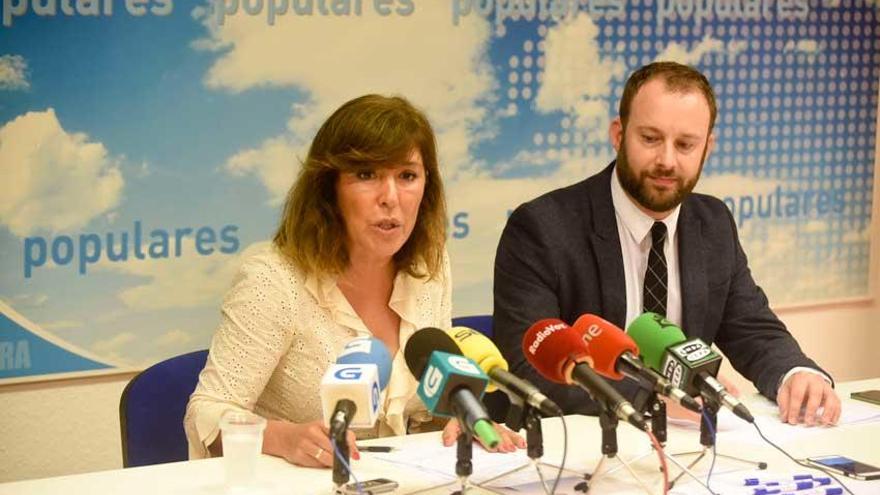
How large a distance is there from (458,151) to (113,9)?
1.35 meters

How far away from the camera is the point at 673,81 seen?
11.7 feet

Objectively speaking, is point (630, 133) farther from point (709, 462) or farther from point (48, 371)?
point (48, 371)

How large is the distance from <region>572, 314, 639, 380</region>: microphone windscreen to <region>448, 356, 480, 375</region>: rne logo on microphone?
0.33 meters

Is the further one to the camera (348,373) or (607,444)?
(607,444)

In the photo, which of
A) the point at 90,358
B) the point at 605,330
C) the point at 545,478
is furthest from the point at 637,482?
the point at 90,358

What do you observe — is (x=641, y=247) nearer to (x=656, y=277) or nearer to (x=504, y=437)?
(x=656, y=277)

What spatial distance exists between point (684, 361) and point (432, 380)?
565 mm

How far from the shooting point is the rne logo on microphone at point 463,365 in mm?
2051

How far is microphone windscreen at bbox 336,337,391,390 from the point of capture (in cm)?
221

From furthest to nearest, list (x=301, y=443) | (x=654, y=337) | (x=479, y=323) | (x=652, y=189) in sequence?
(x=479, y=323) → (x=652, y=189) → (x=301, y=443) → (x=654, y=337)

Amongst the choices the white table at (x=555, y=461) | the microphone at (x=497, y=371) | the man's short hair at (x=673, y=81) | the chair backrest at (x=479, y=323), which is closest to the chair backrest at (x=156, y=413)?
the white table at (x=555, y=461)

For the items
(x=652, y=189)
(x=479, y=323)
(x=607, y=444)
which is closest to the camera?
(x=607, y=444)

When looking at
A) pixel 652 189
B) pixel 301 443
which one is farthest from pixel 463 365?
pixel 652 189

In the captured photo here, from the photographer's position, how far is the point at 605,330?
94.3 inches
